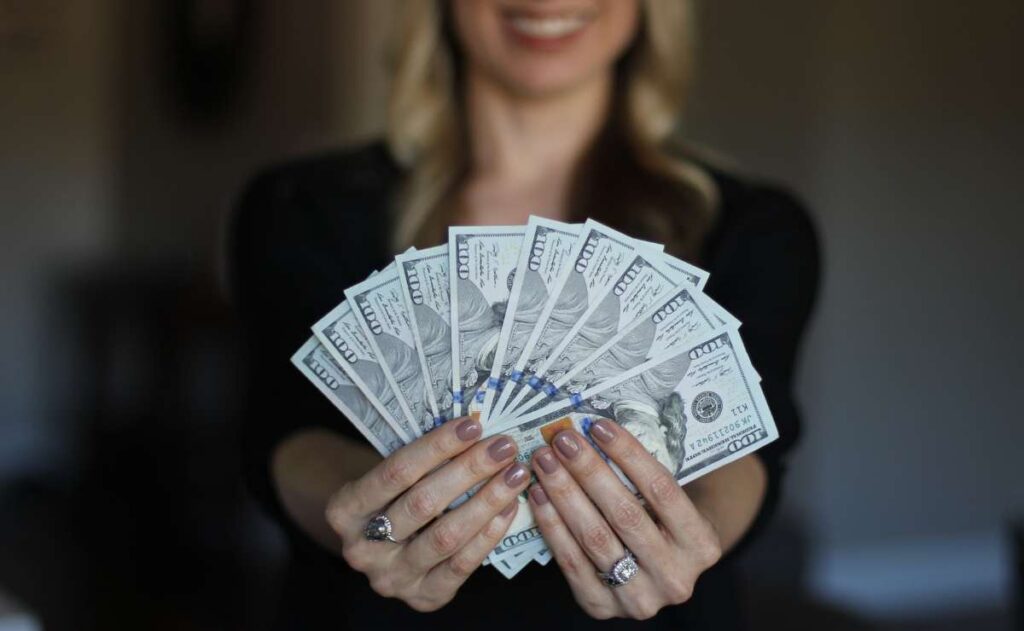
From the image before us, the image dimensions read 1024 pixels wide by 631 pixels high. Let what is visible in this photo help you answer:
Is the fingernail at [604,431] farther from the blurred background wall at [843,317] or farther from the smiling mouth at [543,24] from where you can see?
the blurred background wall at [843,317]

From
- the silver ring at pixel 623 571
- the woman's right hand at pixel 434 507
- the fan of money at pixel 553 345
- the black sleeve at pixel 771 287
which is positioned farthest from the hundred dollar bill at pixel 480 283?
the black sleeve at pixel 771 287

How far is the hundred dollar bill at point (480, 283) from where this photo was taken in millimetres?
1214

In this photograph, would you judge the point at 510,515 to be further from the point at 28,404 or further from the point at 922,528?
the point at 28,404

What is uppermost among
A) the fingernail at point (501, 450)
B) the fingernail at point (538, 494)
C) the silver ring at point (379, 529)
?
the fingernail at point (501, 450)

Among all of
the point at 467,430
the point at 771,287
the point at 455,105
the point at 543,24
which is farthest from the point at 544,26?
the point at 467,430

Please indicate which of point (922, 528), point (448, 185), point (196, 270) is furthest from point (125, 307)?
point (448, 185)

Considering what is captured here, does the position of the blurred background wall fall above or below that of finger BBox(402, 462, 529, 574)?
below

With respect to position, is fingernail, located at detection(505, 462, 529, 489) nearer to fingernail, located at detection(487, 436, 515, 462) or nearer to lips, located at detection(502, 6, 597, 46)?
fingernail, located at detection(487, 436, 515, 462)

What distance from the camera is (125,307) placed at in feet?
20.1

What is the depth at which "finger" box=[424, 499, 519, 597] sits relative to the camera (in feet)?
3.85

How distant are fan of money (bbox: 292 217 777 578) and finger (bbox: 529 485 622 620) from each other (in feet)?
0.10

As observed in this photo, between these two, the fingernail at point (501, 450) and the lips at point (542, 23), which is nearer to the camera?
the fingernail at point (501, 450)

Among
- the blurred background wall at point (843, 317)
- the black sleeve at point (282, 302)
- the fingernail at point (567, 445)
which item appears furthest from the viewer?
the blurred background wall at point (843, 317)

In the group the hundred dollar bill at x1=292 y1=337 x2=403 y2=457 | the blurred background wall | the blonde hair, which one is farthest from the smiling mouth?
the blurred background wall
